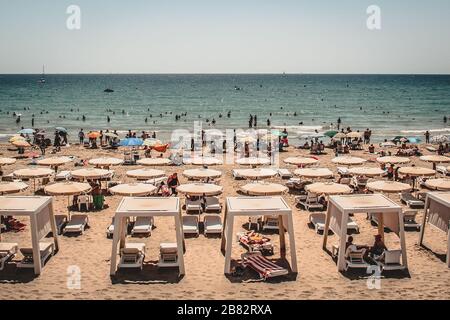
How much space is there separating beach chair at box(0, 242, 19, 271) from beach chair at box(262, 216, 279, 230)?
731cm

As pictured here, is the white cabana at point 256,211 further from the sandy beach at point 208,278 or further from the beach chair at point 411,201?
the beach chair at point 411,201

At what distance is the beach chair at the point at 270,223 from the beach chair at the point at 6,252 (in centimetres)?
731

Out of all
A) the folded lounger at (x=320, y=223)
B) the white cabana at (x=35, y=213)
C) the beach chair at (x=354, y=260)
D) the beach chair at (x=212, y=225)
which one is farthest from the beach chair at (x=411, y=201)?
the white cabana at (x=35, y=213)

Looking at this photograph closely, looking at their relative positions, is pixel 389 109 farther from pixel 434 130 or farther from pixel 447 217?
pixel 447 217

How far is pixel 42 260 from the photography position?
11141mm

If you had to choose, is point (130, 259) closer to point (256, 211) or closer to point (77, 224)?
point (256, 211)

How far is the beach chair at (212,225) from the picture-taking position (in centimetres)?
1377

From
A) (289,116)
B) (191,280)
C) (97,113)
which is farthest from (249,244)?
(97,113)

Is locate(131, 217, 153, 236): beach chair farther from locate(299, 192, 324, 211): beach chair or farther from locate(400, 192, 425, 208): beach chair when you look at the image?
locate(400, 192, 425, 208): beach chair

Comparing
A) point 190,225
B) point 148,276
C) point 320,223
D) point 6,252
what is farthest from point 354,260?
point 6,252

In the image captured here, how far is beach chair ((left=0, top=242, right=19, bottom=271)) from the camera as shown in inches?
425

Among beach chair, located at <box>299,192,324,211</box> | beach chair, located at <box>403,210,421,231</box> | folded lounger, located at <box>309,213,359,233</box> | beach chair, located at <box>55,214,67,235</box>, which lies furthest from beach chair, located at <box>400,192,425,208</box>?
beach chair, located at <box>55,214,67,235</box>
